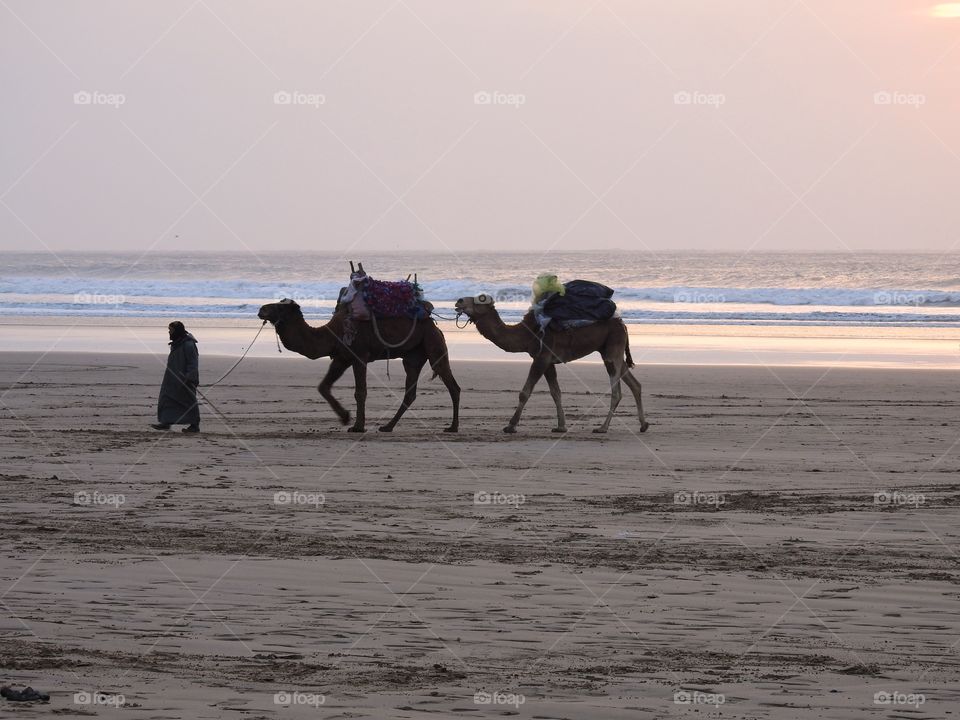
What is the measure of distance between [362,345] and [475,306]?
4.62 ft

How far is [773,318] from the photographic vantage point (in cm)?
4231

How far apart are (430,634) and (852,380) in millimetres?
17102

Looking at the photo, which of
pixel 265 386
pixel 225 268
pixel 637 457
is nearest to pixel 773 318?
pixel 265 386

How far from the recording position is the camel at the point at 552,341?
16078 millimetres

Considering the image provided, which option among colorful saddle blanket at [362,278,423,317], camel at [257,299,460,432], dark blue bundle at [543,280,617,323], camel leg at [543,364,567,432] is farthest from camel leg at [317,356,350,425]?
dark blue bundle at [543,280,617,323]

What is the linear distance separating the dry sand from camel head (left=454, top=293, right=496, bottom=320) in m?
1.38

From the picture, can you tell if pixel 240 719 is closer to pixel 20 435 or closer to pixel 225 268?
pixel 20 435

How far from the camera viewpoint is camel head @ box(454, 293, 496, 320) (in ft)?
52.5

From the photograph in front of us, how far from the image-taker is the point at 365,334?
15688mm

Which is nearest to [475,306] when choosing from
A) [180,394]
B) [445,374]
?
[445,374]

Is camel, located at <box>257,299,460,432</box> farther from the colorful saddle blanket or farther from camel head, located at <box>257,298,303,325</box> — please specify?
the colorful saddle blanket

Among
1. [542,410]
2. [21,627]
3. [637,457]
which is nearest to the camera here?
[21,627]

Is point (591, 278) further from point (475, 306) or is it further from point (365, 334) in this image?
point (365, 334)

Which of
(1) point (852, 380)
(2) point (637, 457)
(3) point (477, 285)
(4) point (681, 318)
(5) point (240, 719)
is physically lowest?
(5) point (240, 719)
